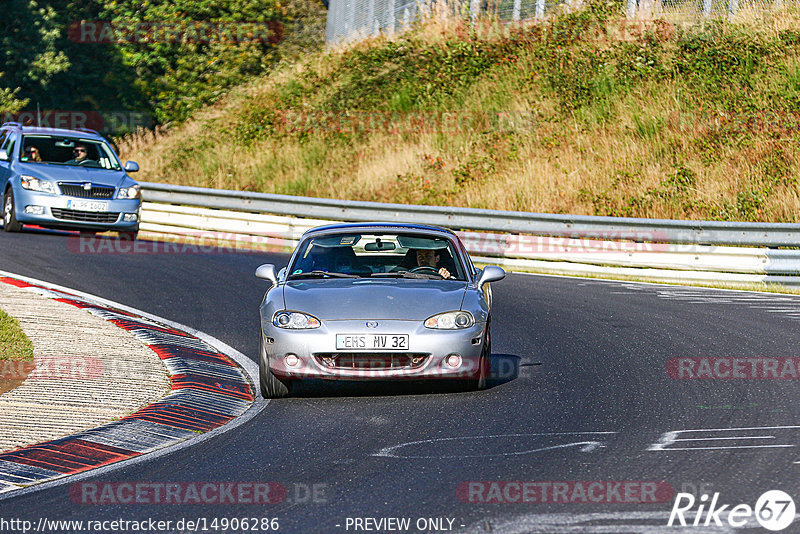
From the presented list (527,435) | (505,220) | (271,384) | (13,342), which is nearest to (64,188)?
(505,220)

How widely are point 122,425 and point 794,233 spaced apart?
11748 mm

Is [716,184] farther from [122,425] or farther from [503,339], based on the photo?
[122,425]

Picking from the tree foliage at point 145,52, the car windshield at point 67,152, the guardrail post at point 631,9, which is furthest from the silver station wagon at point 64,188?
the tree foliage at point 145,52

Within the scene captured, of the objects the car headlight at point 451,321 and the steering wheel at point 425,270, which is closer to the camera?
the car headlight at point 451,321

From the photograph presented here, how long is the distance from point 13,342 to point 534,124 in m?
17.9

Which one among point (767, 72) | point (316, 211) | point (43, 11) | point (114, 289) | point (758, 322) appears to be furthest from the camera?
point (43, 11)

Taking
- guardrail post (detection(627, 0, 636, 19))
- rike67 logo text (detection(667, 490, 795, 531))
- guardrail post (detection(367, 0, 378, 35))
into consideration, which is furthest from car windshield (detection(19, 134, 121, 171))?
rike67 logo text (detection(667, 490, 795, 531))

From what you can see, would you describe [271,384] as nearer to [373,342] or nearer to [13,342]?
[373,342]

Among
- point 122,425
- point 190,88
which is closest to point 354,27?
point 190,88

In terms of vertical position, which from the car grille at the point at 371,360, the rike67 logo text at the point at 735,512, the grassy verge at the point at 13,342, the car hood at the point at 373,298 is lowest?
the grassy verge at the point at 13,342

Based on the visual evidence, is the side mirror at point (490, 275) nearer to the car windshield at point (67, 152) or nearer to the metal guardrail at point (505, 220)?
the metal guardrail at point (505, 220)

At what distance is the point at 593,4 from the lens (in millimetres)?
30797

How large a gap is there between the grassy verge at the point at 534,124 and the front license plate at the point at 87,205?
6.68 metres

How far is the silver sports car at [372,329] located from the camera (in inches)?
352
